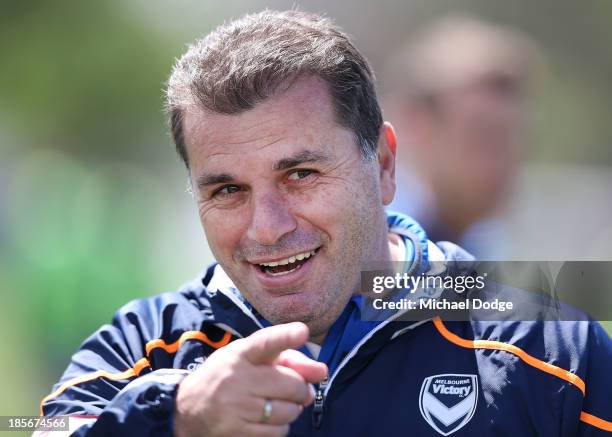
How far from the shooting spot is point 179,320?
6.98 feet

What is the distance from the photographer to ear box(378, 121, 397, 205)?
2238 mm

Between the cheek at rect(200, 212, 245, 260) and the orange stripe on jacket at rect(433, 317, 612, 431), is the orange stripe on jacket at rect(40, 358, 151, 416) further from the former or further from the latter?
the orange stripe on jacket at rect(433, 317, 612, 431)

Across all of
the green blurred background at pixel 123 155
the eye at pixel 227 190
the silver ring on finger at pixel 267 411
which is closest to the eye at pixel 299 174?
the eye at pixel 227 190

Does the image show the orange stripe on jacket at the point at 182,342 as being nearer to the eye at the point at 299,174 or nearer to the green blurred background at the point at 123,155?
the eye at the point at 299,174

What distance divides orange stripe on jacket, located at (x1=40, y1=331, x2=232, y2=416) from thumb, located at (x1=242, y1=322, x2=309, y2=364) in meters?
0.73

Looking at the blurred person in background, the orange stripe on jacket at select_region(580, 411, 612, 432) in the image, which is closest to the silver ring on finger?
the orange stripe on jacket at select_region(580, 411, 612, 432)

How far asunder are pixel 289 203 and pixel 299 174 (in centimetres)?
9

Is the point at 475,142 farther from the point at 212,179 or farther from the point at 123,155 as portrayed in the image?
the point at 123,155

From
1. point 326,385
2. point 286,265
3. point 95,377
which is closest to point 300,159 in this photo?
point 286,265

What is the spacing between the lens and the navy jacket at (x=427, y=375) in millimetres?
1807

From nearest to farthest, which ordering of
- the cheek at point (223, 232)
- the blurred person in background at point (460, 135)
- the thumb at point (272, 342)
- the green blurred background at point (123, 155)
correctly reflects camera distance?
the thumb at point (272, 342)
the cheek at point (223, 232)
the blurred person in background at point (460, 135)
the green blurred background at point (123, 155)

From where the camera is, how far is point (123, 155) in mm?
6840

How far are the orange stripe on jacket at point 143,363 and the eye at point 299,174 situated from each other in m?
0.50

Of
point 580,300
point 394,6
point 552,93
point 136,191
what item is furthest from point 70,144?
point 580,300
